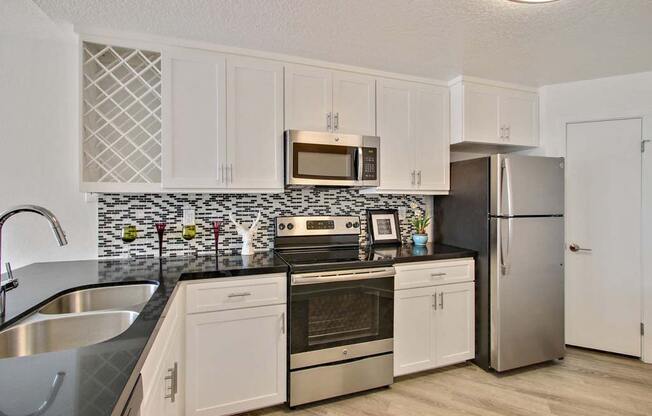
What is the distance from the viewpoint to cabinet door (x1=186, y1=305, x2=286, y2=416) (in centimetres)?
179

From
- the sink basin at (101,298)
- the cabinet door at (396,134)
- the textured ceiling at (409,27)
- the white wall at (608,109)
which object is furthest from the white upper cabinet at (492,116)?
the sink basin at (101,298)

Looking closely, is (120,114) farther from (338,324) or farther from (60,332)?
(338,324)

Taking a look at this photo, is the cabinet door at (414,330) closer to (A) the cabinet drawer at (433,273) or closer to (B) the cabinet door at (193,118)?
(A) the cabinet drawer at (433,273)

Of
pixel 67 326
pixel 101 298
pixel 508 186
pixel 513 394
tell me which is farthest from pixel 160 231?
pixel 513 394

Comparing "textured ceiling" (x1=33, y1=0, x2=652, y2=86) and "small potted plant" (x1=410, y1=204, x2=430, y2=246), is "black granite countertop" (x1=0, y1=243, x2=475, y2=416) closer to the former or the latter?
"small potted plant" (x1=410, y1=204, x2=430, y2=246)

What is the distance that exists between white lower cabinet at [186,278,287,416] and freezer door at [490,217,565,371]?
1585 mm

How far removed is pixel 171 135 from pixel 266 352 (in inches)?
57.4

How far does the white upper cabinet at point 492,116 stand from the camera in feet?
8.92

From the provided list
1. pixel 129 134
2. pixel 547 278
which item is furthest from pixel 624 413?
pixel 129 134

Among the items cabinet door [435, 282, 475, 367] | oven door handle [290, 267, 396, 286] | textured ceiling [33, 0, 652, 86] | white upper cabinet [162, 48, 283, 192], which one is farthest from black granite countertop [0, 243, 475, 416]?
textured ceiling [33, 0, 652, 86]

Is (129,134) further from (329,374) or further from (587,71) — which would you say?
(587,71)

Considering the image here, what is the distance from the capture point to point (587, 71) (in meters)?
2.61

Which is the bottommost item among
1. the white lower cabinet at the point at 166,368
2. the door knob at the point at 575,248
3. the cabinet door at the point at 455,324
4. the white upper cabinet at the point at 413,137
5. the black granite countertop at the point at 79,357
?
the cabinet door at the point at 455,324

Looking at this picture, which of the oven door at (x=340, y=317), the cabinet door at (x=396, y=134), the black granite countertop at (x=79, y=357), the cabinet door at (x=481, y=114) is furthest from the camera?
the cabinet door at (x=481, y=114)
